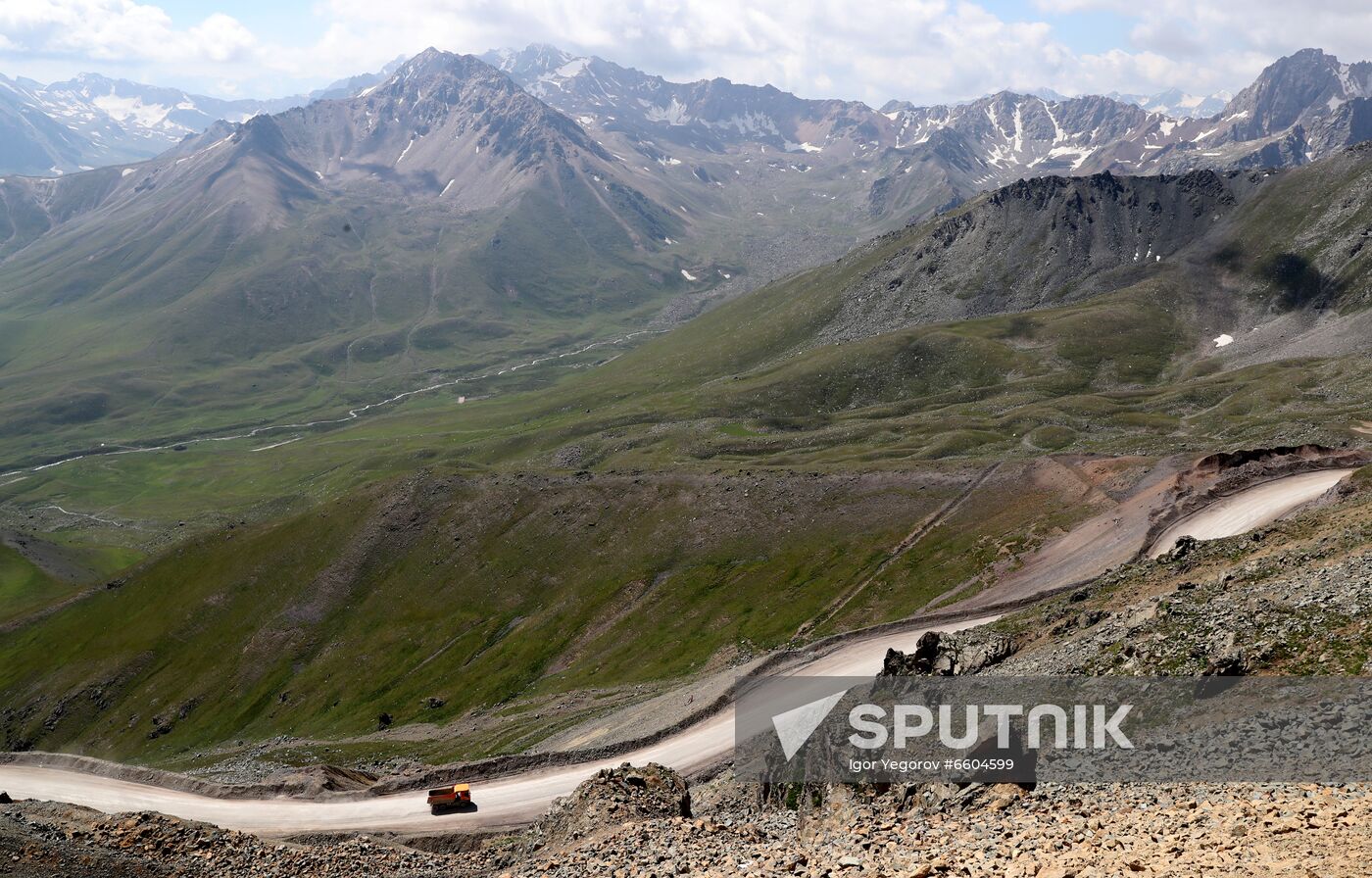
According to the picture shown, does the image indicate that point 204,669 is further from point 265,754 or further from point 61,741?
point 265,754

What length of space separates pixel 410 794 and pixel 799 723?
31640mm

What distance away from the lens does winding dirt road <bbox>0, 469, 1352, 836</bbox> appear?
198 feet

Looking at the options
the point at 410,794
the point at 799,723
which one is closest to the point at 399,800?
the point at 410,794

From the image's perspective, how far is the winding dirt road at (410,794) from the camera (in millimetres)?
60406

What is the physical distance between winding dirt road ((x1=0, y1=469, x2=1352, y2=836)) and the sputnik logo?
558 centimetres

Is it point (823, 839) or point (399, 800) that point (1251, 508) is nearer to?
point (823, 839)

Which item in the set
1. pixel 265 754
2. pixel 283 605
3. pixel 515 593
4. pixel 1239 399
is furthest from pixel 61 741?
pixel 1239 399

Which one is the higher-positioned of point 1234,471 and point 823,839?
point 1234,471

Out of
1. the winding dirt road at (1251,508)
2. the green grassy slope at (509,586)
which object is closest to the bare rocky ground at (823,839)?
the green grassy slope at (509,586)

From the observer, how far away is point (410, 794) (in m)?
64.4

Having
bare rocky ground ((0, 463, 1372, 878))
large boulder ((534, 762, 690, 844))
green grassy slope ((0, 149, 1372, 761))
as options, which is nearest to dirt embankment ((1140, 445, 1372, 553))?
green grassy slope ((0, 149, 1372, 761))

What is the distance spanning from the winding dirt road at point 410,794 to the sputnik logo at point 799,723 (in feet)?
18.3

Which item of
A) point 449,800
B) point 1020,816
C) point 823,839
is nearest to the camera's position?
point 1020,816

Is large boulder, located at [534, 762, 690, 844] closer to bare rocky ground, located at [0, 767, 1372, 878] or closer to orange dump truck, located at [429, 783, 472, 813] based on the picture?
bare rocky ground, located at [0, 767, 1372, 878]
